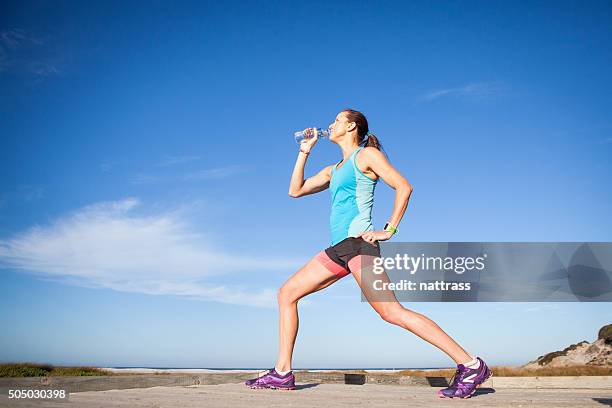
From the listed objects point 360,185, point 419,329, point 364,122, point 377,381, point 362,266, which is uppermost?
point 364,122

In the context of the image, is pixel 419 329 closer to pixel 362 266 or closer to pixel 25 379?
pixel 362 266

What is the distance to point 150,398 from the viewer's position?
169 inches

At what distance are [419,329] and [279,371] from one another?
4.09 feet

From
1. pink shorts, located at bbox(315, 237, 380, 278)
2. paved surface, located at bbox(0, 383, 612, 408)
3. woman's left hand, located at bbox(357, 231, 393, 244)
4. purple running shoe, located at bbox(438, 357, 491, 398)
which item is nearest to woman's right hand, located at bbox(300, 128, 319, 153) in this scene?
pink shorts, located at bbox(315, 237, 380, 278)

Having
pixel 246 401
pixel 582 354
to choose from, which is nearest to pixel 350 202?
pixel 246 401

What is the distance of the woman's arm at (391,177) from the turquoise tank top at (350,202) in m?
0.10

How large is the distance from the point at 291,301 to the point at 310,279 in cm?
26

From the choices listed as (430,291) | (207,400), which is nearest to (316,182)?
(207,400)

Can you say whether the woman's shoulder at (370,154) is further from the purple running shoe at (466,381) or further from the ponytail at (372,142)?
the purple running shoe at (466,381)

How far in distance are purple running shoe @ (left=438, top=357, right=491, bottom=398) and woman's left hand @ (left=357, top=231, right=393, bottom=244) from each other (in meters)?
1.07

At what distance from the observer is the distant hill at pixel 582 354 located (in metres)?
15.9

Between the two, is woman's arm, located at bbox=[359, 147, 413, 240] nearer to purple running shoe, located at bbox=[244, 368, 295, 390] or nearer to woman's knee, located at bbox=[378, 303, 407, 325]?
woman's knee, located at bbox=[378, 303, 407, 325]

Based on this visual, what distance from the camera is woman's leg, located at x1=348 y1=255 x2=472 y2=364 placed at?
184 inches

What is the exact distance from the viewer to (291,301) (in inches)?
206
